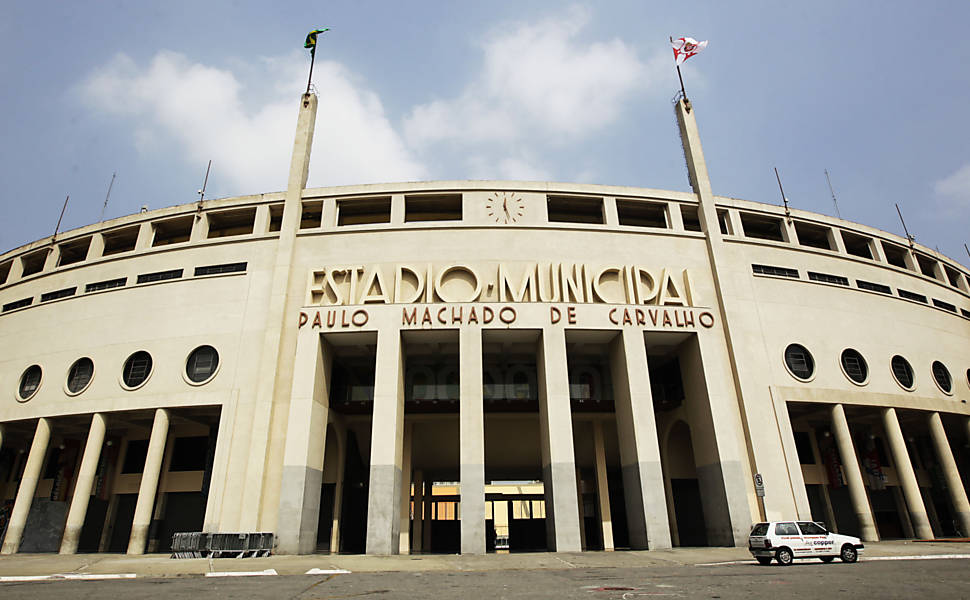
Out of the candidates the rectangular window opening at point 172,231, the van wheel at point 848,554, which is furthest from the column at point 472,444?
the rectangular window opening at point 172,231

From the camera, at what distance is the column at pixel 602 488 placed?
2770 centimetres

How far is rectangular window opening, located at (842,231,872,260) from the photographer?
36.2m

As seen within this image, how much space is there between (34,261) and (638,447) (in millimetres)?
43603

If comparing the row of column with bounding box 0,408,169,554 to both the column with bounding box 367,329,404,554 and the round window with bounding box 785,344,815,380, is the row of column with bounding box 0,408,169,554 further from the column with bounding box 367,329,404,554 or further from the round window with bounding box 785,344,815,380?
the round window with bounding box 785,344,815,380

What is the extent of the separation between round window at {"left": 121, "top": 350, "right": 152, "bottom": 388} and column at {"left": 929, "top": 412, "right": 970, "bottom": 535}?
4495cm

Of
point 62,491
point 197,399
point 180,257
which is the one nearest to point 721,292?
point 197,399

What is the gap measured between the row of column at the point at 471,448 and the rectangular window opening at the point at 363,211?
9316mm

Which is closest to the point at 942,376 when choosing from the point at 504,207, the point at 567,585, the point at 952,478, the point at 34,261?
the point at 952,478

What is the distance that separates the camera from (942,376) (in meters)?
33.4

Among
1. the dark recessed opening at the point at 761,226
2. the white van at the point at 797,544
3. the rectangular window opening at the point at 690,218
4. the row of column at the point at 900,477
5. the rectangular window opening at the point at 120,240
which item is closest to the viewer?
the white van at the point at 797,544

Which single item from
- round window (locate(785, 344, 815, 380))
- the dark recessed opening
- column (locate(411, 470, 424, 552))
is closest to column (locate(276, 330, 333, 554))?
column (locate(411, 470, 424, 552))

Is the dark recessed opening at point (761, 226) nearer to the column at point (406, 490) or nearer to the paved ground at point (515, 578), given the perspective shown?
the paved ground at point (515, 578)

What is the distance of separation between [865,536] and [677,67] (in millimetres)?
30102

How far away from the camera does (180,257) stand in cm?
3158
